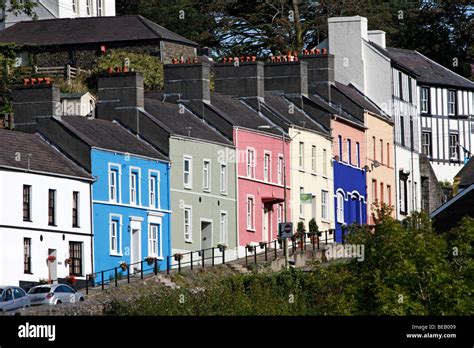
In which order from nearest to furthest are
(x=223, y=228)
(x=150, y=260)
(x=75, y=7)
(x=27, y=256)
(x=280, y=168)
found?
(x=27, y=256) → (x=150, y=260) → (x=223, y=228) → (x=280, y=168) → (x=75, y=7)

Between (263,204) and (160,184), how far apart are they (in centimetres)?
970

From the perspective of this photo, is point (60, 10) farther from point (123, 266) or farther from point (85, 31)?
point (123, 266)

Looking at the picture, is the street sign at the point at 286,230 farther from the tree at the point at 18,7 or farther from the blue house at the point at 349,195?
the tree at the point at 18,7

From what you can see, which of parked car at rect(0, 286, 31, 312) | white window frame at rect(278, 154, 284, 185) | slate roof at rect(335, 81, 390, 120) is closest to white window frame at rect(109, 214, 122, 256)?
parked car at rect(0, 286, 31, 312)

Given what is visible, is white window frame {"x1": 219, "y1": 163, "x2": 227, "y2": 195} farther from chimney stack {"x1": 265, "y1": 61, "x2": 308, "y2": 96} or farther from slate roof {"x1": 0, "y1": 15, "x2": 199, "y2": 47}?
slate roof {"x1": 0, "y1": 15, "x2": 199, "y2": 47}

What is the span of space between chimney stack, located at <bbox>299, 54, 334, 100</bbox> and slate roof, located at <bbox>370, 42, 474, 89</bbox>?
10130 mm

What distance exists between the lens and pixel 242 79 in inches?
3393

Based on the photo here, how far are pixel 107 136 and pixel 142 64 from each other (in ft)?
84.8

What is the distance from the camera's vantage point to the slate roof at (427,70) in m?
105

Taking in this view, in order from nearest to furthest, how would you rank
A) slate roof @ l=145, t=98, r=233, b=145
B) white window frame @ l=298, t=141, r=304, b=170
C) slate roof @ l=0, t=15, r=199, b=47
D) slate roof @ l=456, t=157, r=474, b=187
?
slate roof @ l=145, t=98, r=233, b=145, white window frame @ l=298, t=141, r=304, b=170, slate roof @ l=456, t=157, r=474, b=187, slate roof @ l=0, t=15, r=199, b=47

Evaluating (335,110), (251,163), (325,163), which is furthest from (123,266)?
(335,110)

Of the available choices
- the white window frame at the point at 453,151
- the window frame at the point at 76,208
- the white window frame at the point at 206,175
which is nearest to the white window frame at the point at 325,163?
the white window frame at the point at 206,175

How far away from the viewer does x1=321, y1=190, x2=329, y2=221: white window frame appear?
284 ft
